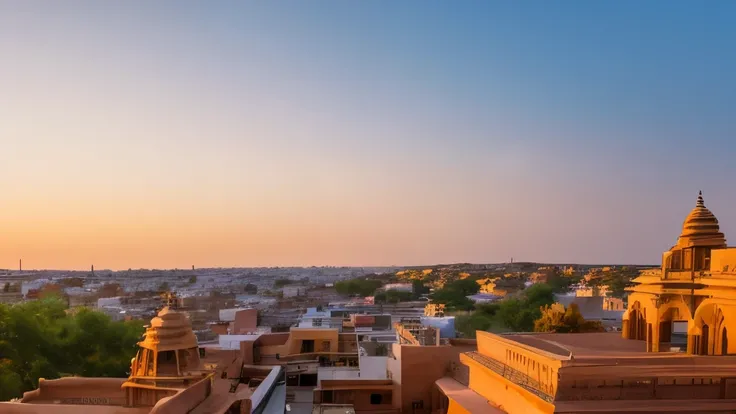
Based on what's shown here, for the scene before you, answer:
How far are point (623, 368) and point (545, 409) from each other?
65.5 inches

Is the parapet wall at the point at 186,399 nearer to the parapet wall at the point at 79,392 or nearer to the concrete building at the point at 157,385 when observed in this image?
the concrete building at the point at 157,385

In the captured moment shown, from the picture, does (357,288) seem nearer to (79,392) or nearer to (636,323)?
(636,323)

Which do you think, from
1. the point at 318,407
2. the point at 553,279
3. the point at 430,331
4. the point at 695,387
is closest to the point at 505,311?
the point at 430,331

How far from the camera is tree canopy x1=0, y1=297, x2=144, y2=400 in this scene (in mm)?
23125

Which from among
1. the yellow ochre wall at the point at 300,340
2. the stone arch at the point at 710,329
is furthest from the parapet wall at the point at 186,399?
the yellow ochre wall at the point at 300,340

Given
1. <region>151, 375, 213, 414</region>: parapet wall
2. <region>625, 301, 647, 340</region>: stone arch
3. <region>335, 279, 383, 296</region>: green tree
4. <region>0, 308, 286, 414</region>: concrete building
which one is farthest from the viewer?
<region>335, 279, 383, 296</region>: green tree

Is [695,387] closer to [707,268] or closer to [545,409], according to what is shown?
[545,409]

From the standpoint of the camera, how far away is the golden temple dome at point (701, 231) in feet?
46.9

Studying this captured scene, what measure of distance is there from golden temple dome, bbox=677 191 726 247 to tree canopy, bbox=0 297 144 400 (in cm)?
2247

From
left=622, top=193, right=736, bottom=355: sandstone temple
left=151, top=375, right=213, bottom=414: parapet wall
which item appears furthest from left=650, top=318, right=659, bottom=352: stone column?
left=151, top=375, right=213, bottom=414: parapet wall

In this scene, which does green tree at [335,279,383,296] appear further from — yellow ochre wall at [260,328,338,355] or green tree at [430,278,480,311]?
yellow ochre wall at [260,328,338,355]

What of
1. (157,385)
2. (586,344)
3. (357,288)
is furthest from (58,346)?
(357,288)

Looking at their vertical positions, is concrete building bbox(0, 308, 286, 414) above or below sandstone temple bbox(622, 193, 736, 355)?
below

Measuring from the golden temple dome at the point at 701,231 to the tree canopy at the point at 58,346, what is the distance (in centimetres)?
2247
